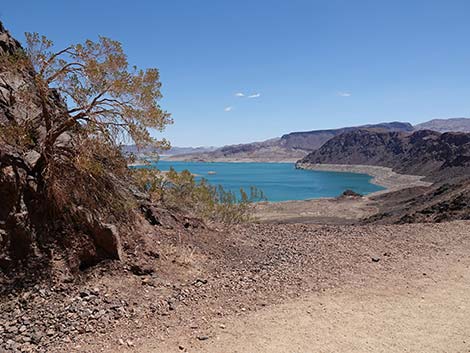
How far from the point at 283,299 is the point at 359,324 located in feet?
4.90

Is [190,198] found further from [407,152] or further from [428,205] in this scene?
[407,152]

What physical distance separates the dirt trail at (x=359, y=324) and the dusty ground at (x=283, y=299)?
17mm

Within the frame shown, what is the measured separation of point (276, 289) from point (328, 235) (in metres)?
4.92

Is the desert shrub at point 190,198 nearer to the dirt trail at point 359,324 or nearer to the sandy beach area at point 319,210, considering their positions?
the dirt trail at point 359,324

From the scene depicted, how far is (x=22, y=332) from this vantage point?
236 inches

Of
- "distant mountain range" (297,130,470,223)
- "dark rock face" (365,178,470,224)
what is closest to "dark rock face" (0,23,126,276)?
"dark rock face" (365,178,470,224)

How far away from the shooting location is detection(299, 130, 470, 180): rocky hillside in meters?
101

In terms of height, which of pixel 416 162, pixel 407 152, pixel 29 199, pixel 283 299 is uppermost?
pixel 29 199

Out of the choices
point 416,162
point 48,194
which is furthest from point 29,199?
point 416,162

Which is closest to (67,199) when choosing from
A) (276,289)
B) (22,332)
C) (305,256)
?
(22,332)

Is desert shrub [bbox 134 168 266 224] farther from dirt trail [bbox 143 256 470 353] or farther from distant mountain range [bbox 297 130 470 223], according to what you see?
distant mountain range [bbox 297 130 470 223]

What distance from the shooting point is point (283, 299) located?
7.78 metres

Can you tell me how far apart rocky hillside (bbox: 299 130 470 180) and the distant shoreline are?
315 centimetres

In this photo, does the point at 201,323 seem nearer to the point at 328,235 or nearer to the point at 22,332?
the point at 22,332
